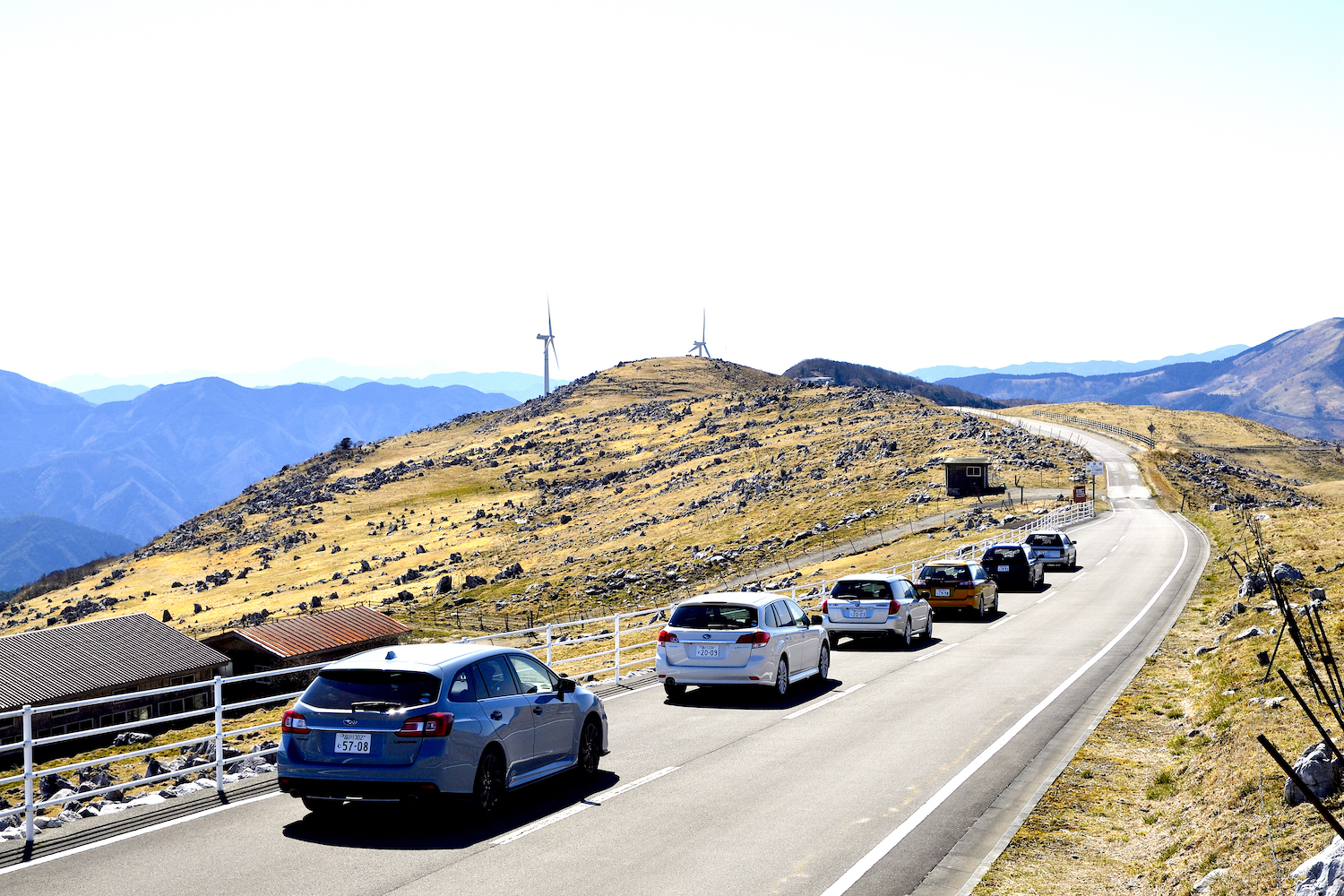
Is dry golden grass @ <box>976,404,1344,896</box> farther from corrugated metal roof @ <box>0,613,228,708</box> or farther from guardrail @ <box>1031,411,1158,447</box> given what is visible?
guardrail @ <box>1031,411,1158,447</box>

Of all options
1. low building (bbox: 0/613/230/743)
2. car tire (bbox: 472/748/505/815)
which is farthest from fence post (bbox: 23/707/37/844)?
low building (bbox: 0/613/230/743)

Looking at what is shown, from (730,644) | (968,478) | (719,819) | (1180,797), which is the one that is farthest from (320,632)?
(968,478)

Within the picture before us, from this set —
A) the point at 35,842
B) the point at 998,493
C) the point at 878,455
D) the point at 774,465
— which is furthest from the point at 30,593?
the point at 35,842

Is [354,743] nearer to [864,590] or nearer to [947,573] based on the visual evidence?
[864,590]

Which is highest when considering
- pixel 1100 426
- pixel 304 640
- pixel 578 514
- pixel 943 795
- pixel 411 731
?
pixel 1100 426

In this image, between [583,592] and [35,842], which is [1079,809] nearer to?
[35,842]

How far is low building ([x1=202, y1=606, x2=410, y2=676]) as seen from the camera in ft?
159

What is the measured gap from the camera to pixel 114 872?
30.7ft

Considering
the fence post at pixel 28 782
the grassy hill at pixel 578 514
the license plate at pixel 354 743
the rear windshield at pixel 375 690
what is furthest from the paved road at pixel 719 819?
the grassy hill at pixel 578 514

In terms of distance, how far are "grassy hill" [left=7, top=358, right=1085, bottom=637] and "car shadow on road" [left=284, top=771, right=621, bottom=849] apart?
41.2 metres

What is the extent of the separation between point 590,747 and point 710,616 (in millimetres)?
5967

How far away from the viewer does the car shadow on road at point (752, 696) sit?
18.1 metres

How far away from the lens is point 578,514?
4520 inches

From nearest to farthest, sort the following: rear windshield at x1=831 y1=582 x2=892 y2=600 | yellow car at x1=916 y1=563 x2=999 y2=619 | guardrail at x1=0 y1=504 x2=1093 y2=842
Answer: guardrail at x1=0 y1=504 x2=1093 y2=842 < rear windshield at x1=831 y1=582 x2=892 y2=600 < yellow car at x1=916 y1=563 x2=999 y2=619
